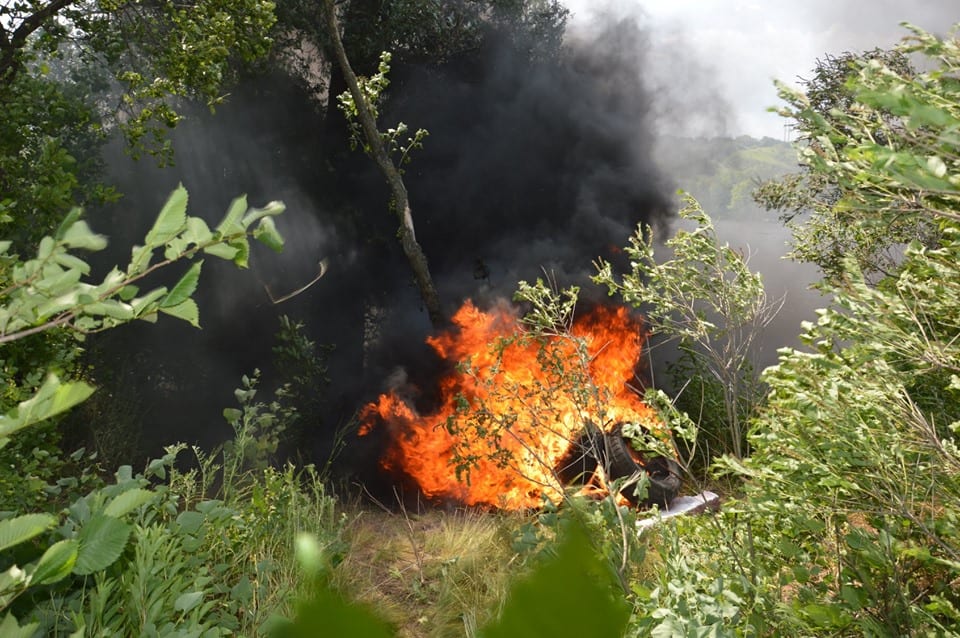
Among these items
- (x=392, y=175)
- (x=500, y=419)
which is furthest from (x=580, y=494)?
(x=392, y=175)

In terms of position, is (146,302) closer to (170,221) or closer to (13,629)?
(170,221)

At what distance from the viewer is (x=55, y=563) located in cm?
98

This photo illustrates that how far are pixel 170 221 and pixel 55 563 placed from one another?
0.58 metres

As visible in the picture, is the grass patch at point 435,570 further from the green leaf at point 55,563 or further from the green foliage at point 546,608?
the green foliage at point 546,608

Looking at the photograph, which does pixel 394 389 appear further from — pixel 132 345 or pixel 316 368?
pixel 132 345

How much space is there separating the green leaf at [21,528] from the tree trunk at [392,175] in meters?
7.93

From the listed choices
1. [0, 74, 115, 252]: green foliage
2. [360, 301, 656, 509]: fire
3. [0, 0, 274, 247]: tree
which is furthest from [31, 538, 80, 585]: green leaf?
[360, 301, 656, 509]: fire

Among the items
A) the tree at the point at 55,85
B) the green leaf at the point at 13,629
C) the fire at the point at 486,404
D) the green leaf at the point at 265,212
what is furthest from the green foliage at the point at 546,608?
the fire at the point at 486,404

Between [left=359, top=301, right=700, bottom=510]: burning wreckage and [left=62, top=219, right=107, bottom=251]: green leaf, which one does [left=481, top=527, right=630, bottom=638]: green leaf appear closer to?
[left=62, top=219, right=107, bottom=251]: green leaf

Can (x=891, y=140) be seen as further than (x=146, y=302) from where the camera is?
Yes

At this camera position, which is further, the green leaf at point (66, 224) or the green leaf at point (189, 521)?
the green leaf at point (189, 521)

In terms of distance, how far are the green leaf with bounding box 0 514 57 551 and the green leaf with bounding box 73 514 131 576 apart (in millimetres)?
582

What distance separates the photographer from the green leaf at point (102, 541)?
148 cm

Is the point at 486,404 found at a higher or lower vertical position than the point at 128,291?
lower
